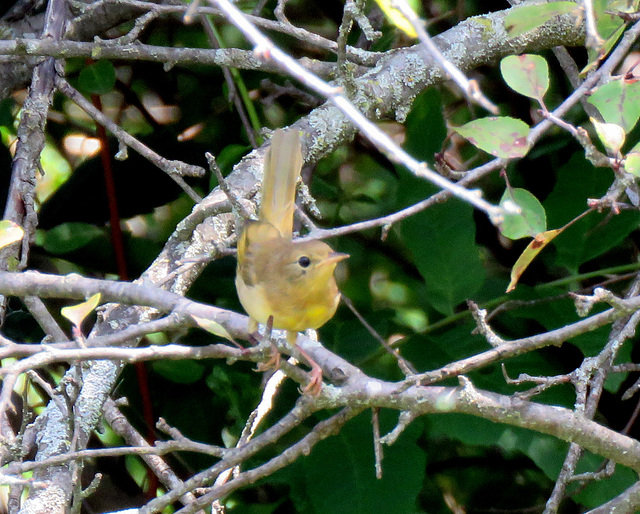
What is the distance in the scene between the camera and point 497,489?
11.4ft

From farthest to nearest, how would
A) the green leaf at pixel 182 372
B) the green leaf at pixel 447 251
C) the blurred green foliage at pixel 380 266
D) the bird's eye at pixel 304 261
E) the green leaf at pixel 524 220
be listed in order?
the green leaf at pixel 182 372 → the green leaf at pixel 447 251 → the blurred green foliage at pixel 380 266 → the bird's eye at pixel 304 261 → the green leaf at pixel 524 220

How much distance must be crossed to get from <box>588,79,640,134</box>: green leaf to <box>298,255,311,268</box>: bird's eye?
991 millimetres

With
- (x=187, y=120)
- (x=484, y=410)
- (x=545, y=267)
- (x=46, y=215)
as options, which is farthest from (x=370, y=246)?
(x=484, y=410)

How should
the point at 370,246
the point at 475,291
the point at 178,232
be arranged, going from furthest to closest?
the point at 370,246, the point at 475,291, the point at 178,232

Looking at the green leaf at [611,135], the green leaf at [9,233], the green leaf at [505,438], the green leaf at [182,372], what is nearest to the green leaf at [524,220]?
the green leaf at [611,135]

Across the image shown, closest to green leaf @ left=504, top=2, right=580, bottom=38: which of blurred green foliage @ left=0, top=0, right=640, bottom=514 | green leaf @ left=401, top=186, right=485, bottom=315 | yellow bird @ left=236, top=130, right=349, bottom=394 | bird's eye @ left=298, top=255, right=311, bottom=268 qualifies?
yellow bird @ left=236, top=130, right=349, bottom=394

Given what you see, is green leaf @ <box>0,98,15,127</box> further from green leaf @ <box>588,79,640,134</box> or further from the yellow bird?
green leaf @ <box>588,79,640,134</box>

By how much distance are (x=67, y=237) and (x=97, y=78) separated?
2.30ft

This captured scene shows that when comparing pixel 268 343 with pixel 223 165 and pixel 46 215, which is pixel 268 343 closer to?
pixel 223 165

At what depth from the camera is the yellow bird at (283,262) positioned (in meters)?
2.05

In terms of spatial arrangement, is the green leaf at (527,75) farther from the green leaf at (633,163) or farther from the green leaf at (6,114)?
the green leaf at (6,114)

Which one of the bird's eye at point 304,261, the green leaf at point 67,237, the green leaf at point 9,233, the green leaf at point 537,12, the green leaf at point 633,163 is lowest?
the bird's eye at point 304,261

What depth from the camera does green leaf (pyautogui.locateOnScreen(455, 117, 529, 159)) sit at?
4.64 feet

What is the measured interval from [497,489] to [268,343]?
2.38 metres
